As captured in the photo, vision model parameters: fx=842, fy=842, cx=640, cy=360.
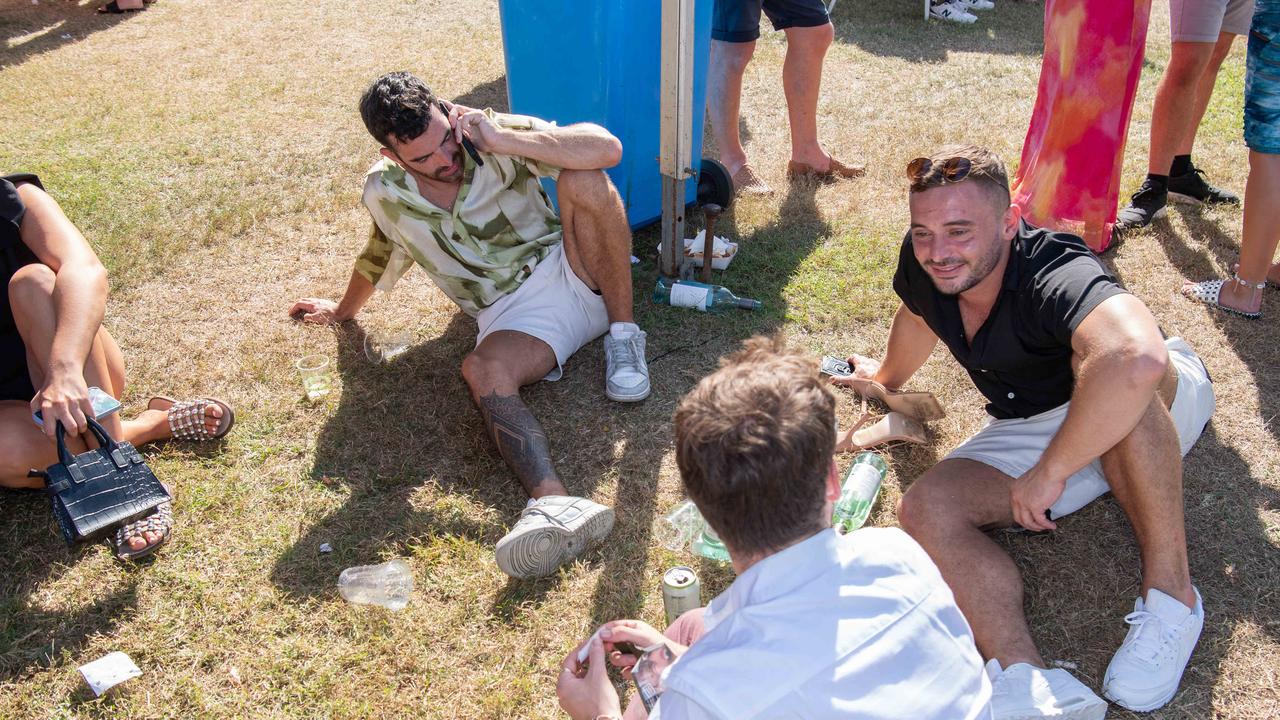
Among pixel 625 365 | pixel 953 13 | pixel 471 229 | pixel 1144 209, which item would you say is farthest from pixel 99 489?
pixel 953 13

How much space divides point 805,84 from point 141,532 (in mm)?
3783

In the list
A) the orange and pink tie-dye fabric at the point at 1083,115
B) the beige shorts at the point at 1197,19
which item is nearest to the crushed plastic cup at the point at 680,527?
the orange and pink tie-dye fabric at the point at 1083,115

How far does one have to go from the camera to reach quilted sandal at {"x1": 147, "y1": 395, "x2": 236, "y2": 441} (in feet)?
9.89

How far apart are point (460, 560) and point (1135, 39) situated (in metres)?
3.39

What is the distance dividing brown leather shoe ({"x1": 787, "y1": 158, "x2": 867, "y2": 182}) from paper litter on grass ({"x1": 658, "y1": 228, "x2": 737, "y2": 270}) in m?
0.97

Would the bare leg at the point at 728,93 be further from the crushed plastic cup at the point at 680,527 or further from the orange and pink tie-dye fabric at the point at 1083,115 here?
the crushed plastic cup at the point at 680,527

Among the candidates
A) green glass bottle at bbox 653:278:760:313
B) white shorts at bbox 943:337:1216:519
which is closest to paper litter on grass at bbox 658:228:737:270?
green glass bottle at bbox 653:278:760:313

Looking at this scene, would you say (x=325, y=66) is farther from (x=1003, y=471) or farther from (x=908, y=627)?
(x=908, y=627)

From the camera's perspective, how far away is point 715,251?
4000 mm

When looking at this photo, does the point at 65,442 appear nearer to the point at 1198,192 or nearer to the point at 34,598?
the point at 34,598

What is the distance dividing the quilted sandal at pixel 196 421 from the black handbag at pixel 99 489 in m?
0.37

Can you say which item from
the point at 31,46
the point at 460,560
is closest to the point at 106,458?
the point at 460,560

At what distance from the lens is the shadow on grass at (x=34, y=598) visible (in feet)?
7.60

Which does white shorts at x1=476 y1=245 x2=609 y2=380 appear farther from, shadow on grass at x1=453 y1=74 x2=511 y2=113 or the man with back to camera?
shadow on grass at x1=453 y1=74 x2=511 y2=113
